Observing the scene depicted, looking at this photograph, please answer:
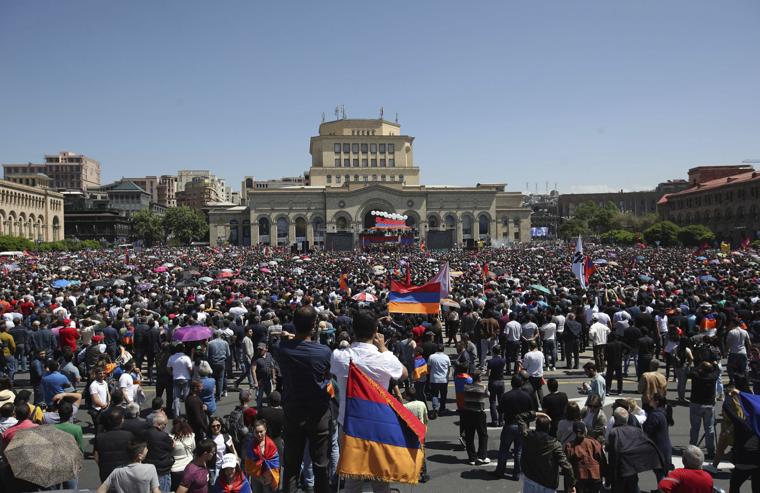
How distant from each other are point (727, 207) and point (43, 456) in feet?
306

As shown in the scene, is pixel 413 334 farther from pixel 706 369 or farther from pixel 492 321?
pixel 706 369

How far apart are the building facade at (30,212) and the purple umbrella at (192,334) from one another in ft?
301

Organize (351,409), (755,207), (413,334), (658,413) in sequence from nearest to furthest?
(351,409), (658,413), (413,334), (755,207)

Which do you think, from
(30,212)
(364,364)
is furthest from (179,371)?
(30,212)

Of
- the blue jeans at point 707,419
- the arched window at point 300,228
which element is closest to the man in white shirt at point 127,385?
the blue jeans at point 707,419

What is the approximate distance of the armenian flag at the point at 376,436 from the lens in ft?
15.5

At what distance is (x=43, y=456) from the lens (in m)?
5.60

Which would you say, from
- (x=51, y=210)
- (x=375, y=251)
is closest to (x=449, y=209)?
(x=375, y=251)

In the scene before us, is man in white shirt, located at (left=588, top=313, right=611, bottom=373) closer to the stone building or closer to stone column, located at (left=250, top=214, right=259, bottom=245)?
the stone building

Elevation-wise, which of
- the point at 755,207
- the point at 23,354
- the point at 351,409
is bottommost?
the point at 23,354

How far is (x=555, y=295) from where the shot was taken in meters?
21.6

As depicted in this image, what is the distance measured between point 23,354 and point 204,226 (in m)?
109

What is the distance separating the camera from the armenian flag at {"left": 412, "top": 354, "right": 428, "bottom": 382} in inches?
421

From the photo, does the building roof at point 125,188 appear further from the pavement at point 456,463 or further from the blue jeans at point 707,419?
the blue jeans at point 707,419
